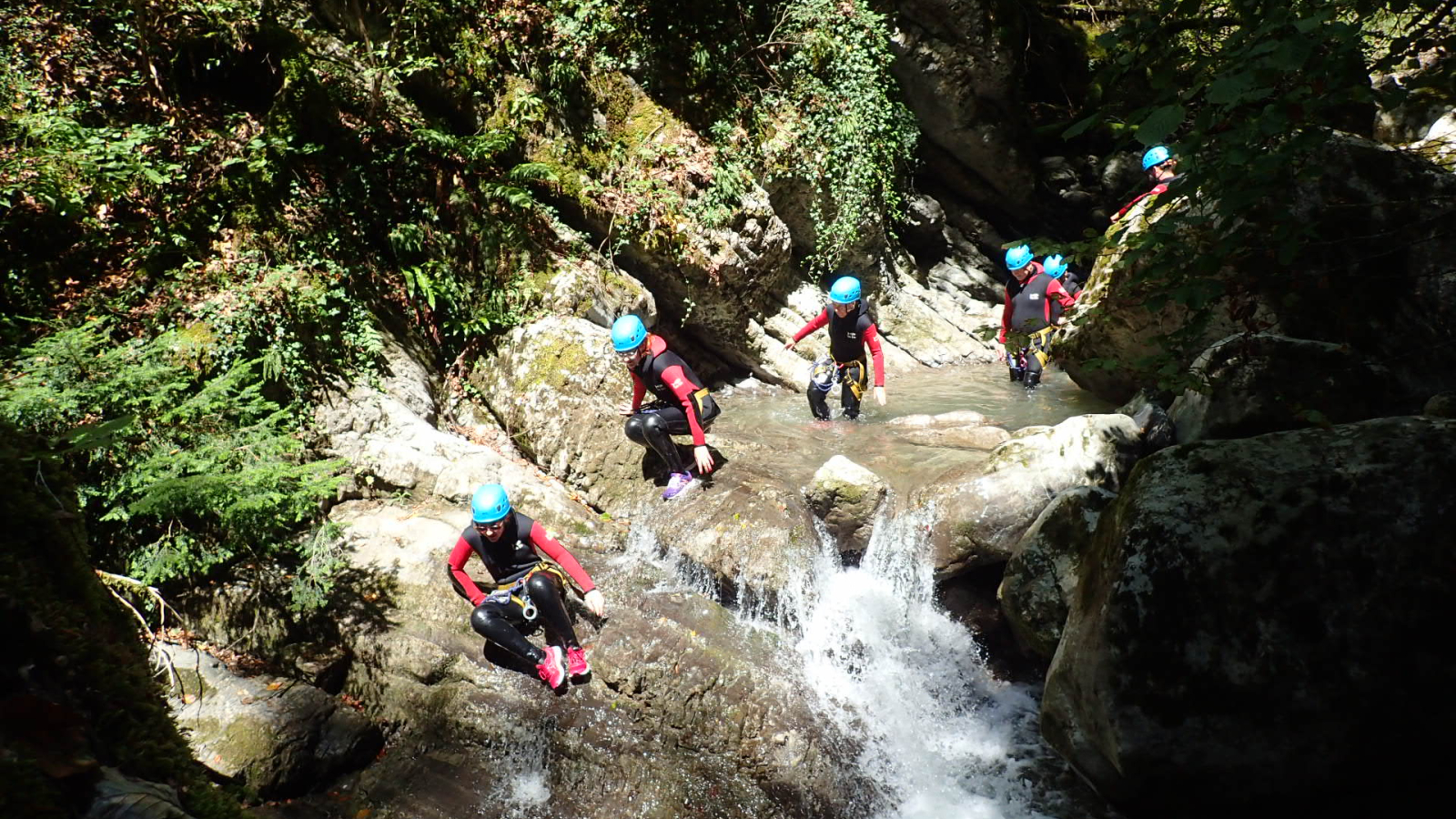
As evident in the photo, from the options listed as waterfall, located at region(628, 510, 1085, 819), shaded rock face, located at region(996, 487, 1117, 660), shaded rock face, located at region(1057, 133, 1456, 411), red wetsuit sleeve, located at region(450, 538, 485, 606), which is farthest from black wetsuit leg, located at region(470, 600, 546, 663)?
shaded rock face, located at region(1057, 133, 1456, 411)

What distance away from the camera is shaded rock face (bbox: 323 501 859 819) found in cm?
457

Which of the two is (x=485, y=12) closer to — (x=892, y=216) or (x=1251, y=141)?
(x=892, y=216)

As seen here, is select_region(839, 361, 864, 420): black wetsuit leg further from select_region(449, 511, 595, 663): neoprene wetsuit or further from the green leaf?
the green leaf

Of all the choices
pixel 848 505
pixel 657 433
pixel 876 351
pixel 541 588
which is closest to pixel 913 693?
pixel 848 505

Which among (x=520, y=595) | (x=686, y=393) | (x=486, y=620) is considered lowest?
(x=486, y=620)

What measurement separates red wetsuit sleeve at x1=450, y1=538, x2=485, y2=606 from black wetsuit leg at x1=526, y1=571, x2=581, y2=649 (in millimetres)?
510

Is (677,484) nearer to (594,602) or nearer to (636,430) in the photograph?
(636,430)

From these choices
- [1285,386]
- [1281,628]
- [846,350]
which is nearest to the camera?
[1281,628]

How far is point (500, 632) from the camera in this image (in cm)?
519

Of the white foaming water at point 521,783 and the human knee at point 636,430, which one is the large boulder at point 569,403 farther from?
the white foaming water at point 521,783

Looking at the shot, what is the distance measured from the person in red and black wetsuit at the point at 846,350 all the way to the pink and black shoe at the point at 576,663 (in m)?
4.75

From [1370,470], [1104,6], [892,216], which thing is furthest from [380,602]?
[1104,6]

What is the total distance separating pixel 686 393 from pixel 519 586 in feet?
8.24

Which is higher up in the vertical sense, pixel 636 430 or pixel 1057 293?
pixel 1057 293
